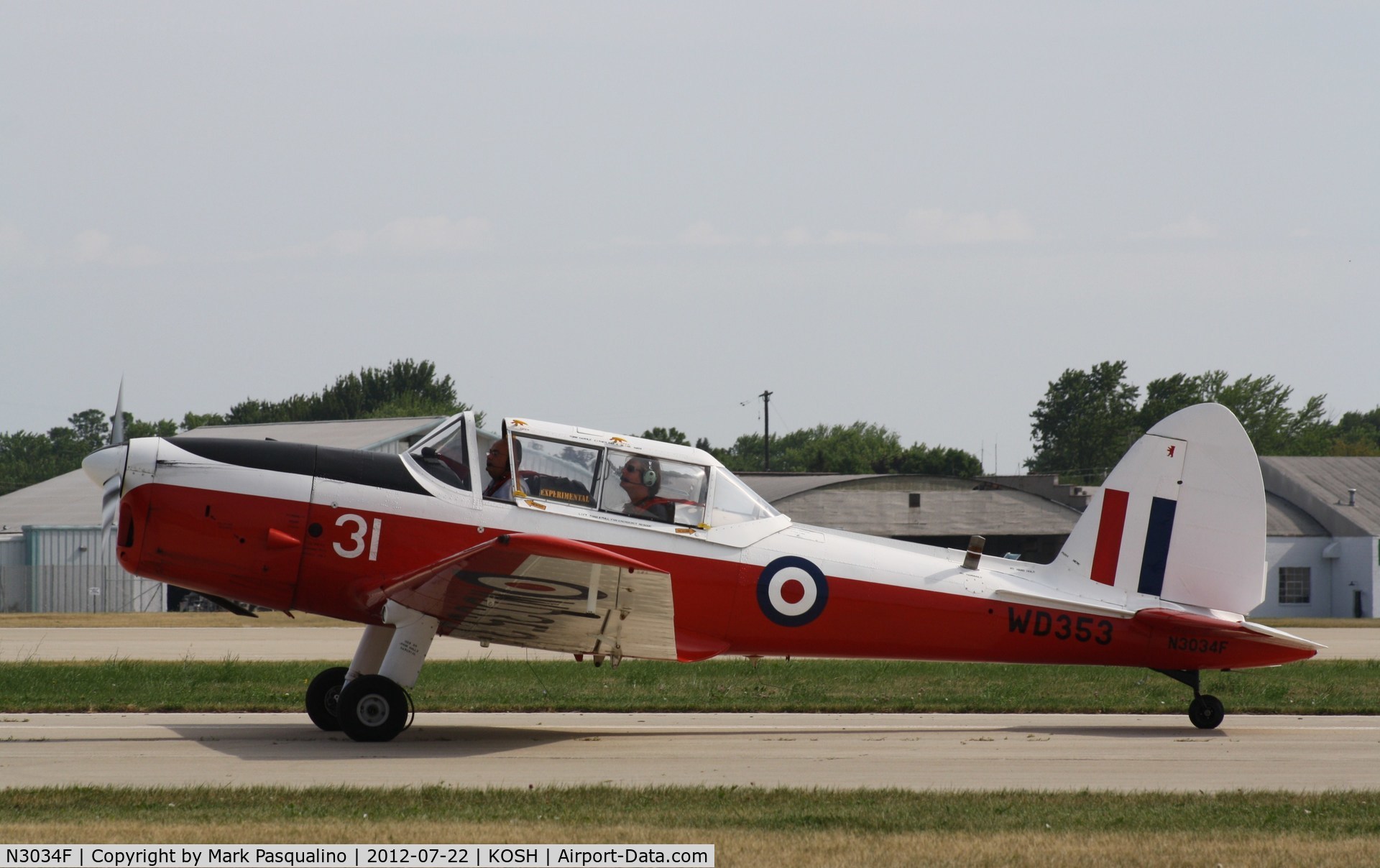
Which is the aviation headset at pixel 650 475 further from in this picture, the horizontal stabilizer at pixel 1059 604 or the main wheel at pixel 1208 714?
the main wheel at pixel 1208 714

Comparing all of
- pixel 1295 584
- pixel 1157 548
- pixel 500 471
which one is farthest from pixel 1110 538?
pixel 1295 584

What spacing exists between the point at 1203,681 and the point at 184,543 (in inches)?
462

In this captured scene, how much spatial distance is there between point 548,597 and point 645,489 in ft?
4.66

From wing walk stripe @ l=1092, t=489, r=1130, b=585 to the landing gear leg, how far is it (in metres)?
5.93

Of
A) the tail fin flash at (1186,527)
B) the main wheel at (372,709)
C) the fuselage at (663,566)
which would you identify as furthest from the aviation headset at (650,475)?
the tail fin flash at (1186,527)

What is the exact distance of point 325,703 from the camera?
10820mm

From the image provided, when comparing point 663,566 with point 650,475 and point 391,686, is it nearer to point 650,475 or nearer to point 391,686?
point 650,475

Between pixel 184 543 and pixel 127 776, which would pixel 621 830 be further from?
pixel 184 543

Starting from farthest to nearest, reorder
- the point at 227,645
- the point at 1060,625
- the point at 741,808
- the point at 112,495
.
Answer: the point at 227,645 < the point at 1060,625 < the point at 112,495 < the point at 741,808

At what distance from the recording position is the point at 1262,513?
36.0ft

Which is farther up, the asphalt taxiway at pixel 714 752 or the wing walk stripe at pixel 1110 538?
the wing walk stripe at pixel 1110 538

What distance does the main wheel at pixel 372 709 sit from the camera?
9.94m

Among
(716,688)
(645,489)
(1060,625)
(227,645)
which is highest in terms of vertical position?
(645,489)

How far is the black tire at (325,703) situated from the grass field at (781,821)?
2.88 meters
